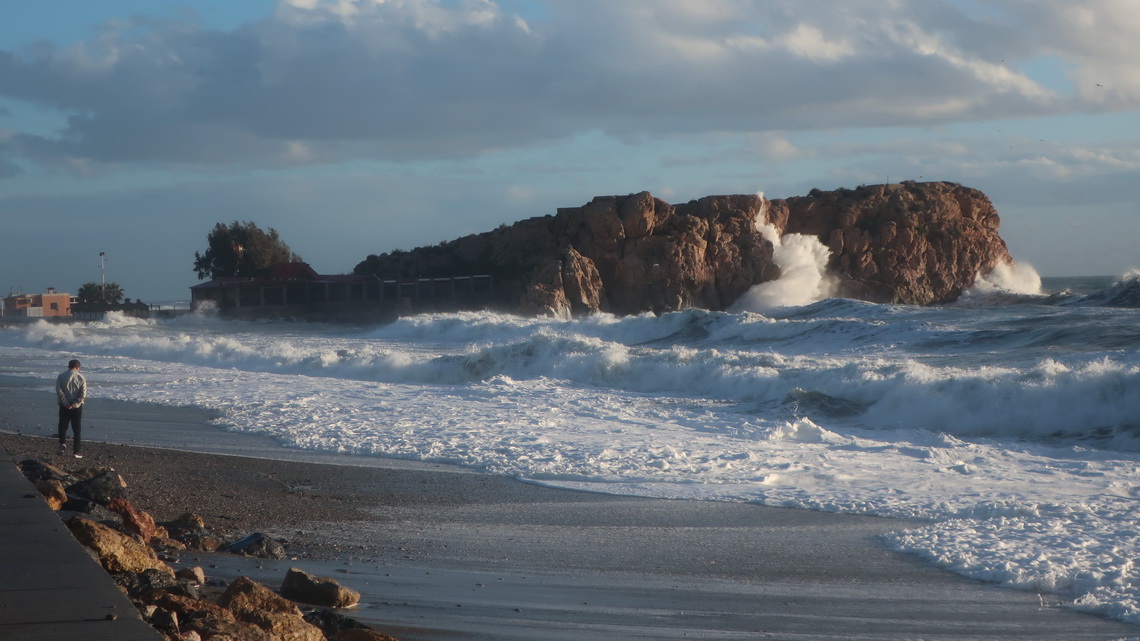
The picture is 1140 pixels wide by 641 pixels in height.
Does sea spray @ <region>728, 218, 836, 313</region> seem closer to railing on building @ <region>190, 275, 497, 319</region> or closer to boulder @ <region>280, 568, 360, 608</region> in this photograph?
railing on building @ <region>190, 275, 497, 319</region>

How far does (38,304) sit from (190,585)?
253 ft

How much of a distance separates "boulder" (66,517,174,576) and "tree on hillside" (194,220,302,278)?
66.9m

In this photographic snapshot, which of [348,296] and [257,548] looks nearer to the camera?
[257,548]

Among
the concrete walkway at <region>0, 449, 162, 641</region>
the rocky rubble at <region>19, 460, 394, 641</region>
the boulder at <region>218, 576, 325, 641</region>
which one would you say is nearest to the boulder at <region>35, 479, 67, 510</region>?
the rocky rubble at <region>19, 460, 394, 641</region>

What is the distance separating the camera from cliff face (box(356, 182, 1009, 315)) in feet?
168

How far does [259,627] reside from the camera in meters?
4.40

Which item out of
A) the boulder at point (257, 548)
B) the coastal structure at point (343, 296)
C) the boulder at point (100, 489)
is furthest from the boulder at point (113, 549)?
the coastal structure at point (343, 296)

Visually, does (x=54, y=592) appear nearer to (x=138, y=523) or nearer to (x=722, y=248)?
(x=138, y=523)

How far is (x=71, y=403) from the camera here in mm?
11062

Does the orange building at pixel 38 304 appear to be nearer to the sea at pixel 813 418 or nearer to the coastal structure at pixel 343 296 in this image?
the coastal structure at pixel 343 296

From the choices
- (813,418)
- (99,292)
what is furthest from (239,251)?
(813,418)

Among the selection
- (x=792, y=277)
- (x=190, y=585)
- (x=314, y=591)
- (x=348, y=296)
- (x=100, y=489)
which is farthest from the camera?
(x=348, y=296)

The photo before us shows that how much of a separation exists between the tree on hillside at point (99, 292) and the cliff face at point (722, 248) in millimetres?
31281

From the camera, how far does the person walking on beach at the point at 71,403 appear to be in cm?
1100
